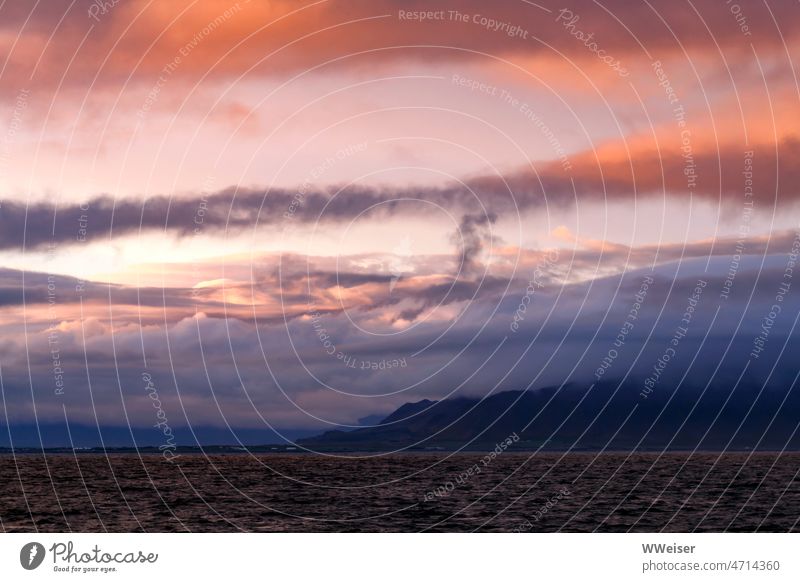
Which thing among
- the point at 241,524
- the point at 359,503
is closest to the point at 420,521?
the point at 241,524
